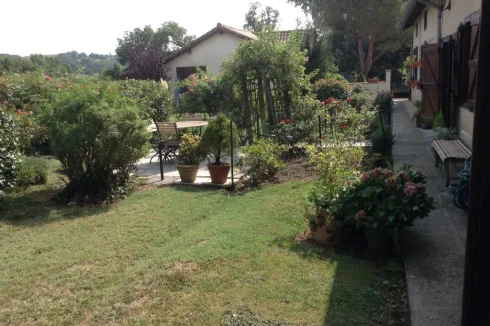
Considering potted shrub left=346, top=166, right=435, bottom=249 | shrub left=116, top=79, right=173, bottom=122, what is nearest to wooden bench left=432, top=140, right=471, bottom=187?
potted shrub left=346, top=166, right=435, bottom=249

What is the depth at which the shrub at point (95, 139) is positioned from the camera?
712 centimetres

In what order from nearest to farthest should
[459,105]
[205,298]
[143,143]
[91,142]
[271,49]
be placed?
[205,298]
[91,142]
[143,143]
[459,105]
[271,49]

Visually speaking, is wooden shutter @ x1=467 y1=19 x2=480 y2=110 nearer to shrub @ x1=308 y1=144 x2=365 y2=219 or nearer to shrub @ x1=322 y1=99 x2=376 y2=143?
shrub @ x1=322 y1=99 x2=376 y2=143

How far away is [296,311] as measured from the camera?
339 centimetres

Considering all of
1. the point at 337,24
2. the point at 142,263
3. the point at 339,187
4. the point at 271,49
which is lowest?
the point at 142,263

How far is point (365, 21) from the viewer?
3222 cm

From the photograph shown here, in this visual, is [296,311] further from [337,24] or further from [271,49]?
[337,24]

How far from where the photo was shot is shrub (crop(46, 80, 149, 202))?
7.12 metres

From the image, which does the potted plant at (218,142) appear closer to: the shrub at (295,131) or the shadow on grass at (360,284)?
the shrub at (295,131)

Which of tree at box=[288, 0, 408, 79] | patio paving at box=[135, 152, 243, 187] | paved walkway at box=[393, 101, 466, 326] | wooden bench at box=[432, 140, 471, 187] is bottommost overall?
patio paving at box=[135, 152, 243, 187]

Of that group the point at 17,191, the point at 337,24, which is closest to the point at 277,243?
the point at 17,191

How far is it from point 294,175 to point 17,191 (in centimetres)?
499

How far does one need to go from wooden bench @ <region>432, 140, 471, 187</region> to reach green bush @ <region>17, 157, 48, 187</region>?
7.00 m

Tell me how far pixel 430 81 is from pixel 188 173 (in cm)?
696
